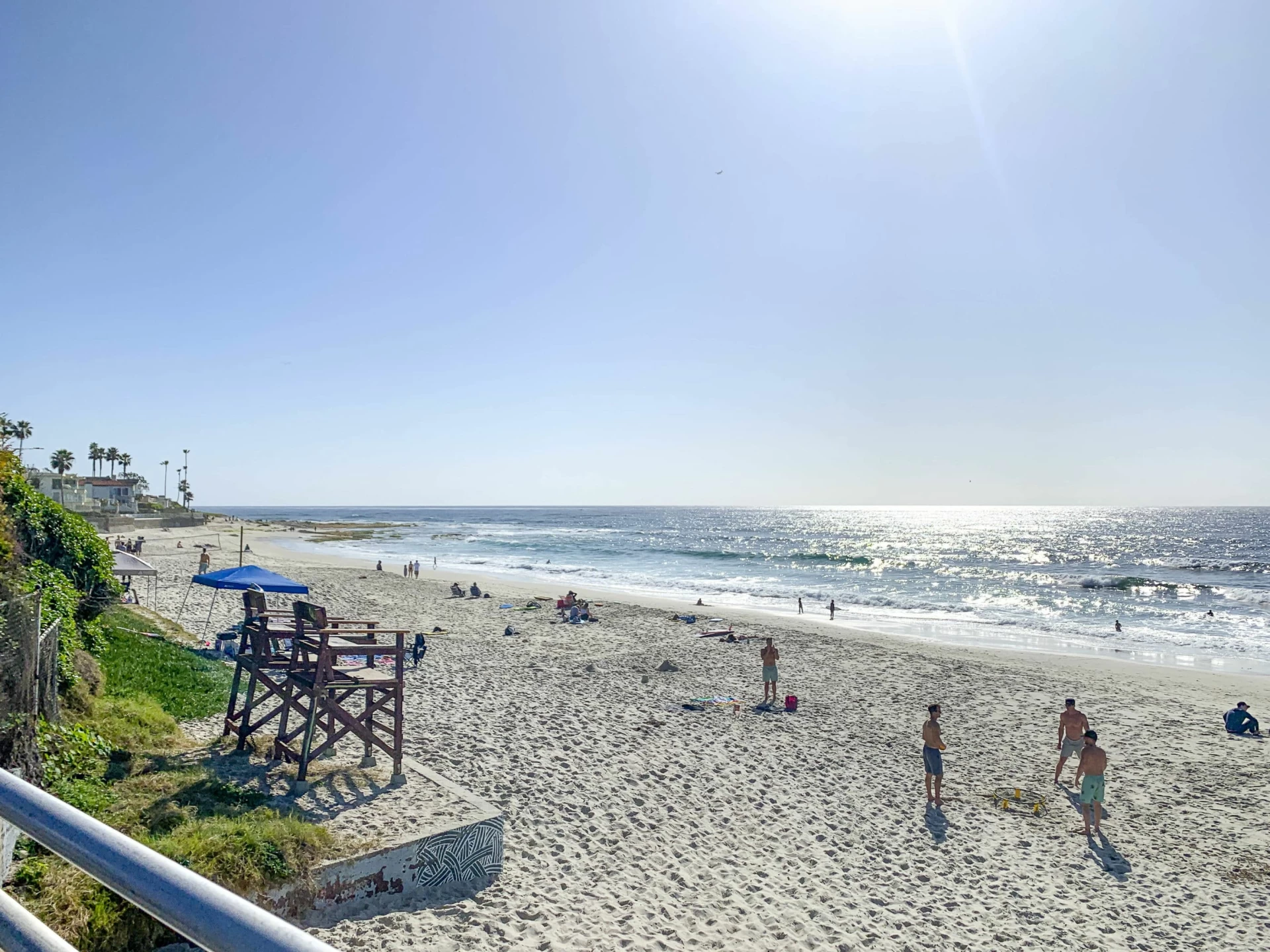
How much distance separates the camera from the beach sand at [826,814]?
735 centimetres

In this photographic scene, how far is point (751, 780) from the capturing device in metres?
11.1

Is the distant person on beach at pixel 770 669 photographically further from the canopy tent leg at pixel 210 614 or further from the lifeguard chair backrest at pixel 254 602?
the canopy tent leg at pixel 210 614

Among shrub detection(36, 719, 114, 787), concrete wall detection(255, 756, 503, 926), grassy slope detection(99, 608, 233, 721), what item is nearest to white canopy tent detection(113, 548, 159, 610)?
grassy slope detection(99, 608, 233, 721)

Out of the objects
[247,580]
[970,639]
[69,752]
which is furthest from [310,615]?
[970,639]

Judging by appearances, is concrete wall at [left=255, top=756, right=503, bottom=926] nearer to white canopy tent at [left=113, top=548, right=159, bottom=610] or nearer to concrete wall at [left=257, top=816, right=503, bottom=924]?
concrete wall at [left=257, top=816, right=503, bottom=924]

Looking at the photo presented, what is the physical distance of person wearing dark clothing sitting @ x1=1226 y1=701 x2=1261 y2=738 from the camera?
15.0m

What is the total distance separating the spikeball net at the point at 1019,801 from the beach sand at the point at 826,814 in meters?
0.15

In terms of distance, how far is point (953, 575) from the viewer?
55.6 metres

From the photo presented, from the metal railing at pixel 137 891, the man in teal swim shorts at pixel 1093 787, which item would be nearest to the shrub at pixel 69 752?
the metal railing at pixel 137 891

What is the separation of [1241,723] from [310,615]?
17.4 m

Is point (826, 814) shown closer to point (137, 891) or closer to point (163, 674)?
point (137, 891)

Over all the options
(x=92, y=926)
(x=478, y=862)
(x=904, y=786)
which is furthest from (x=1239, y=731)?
(x=92, y=926)

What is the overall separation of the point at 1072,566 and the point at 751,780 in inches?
2473

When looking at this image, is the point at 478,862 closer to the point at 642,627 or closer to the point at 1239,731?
the point at 1239,731
